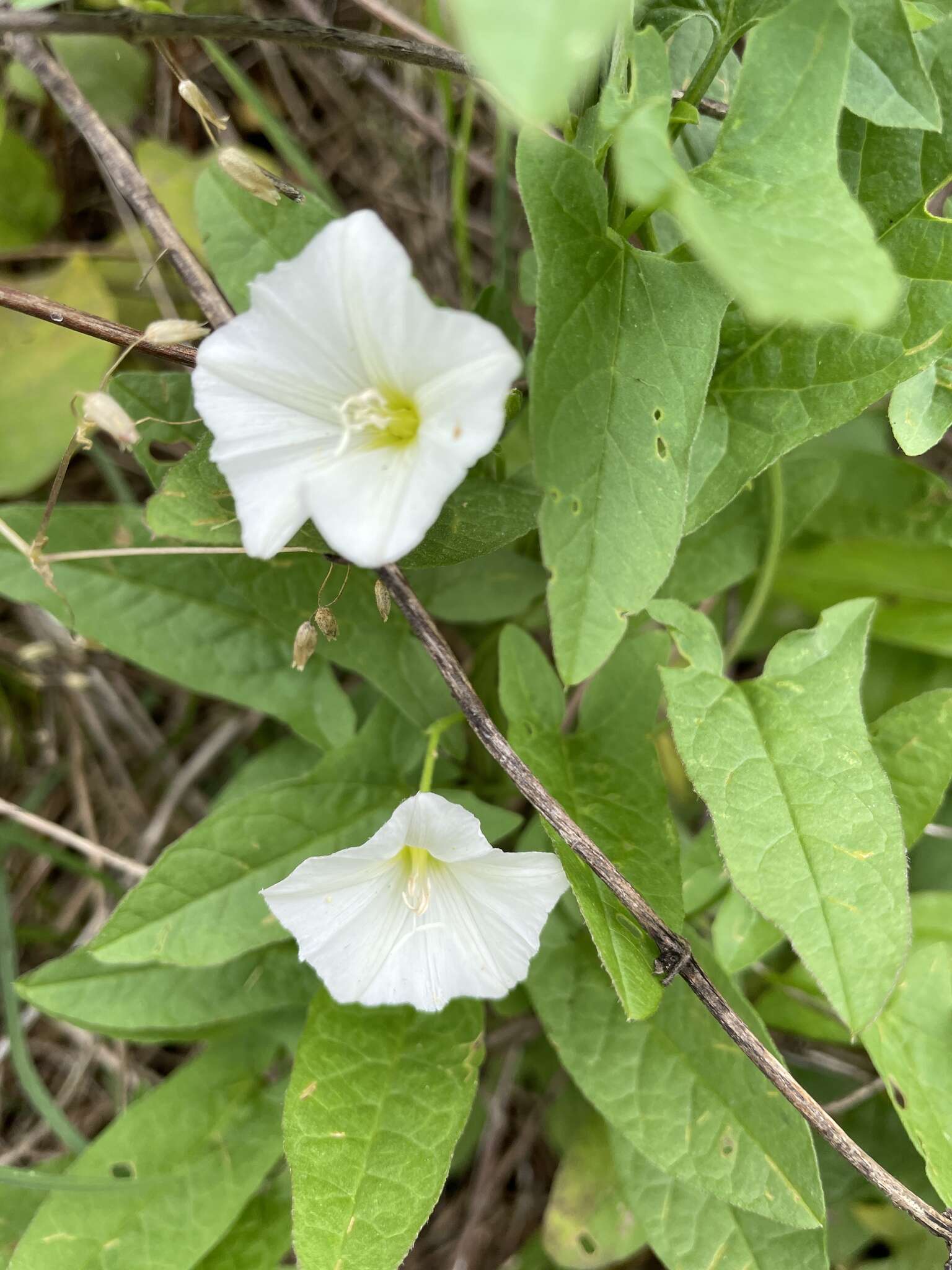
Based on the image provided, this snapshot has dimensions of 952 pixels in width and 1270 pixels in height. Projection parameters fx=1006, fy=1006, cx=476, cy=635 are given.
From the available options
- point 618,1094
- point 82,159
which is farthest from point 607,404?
point 82,159

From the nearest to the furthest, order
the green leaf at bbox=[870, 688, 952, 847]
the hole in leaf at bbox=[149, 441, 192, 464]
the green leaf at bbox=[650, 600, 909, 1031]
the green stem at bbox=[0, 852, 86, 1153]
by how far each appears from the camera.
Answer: the green leaf at bbox=[650, 600, 909, 1031] → the green leaf at bbox=[870, 688, 952, 847] → the green stem at bbox=[0, 852, 86, 1153] → the hole in leaf at bbox=[149, 441, 192, 464]

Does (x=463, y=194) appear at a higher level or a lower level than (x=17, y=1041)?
higher

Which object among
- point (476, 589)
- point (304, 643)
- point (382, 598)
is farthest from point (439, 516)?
point (476, 589)

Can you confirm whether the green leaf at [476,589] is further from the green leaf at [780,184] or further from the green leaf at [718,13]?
the green leaf at [718,13]

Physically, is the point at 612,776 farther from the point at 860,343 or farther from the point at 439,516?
the point at 860,343

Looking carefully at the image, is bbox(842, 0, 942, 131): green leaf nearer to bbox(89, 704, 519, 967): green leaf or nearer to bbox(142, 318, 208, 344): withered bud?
bbox(142, 318, 208, 344): withered bud

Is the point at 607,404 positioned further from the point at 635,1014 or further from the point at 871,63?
the point at 635,1014

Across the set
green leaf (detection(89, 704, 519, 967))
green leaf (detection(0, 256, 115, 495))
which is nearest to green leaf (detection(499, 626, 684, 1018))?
green leaf (detection(89, 704, 519, 967))
